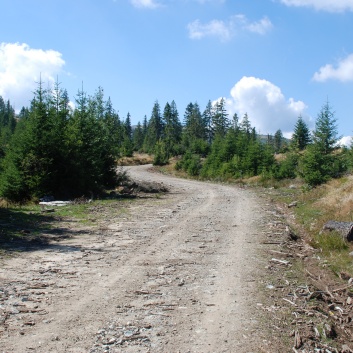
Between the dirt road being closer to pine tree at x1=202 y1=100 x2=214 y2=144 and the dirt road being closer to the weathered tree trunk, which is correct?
the weathered tree trunk

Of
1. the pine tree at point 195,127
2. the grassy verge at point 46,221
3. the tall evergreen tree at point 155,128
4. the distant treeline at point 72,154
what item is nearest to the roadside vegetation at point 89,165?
the distant treeline at point 72,154

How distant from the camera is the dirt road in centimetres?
486

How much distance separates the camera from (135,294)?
6.59 metres

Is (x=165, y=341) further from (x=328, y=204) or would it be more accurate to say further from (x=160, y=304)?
(x=328, y=204)

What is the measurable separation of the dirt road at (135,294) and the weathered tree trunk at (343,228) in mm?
2533

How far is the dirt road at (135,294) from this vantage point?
486 centimetres

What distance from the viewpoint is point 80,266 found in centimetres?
825

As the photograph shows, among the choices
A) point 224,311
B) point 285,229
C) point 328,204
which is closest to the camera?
point 224,311

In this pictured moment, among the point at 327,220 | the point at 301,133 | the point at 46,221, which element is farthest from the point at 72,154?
the point at 301,133

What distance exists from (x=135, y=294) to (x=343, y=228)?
783 cm

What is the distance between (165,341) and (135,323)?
0.69m

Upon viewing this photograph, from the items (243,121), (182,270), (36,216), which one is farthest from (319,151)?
(243,121)

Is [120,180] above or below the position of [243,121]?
below

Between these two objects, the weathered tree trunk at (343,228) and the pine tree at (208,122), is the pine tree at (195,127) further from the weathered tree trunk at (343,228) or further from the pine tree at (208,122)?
the weathered tree trunk at (343,228)
